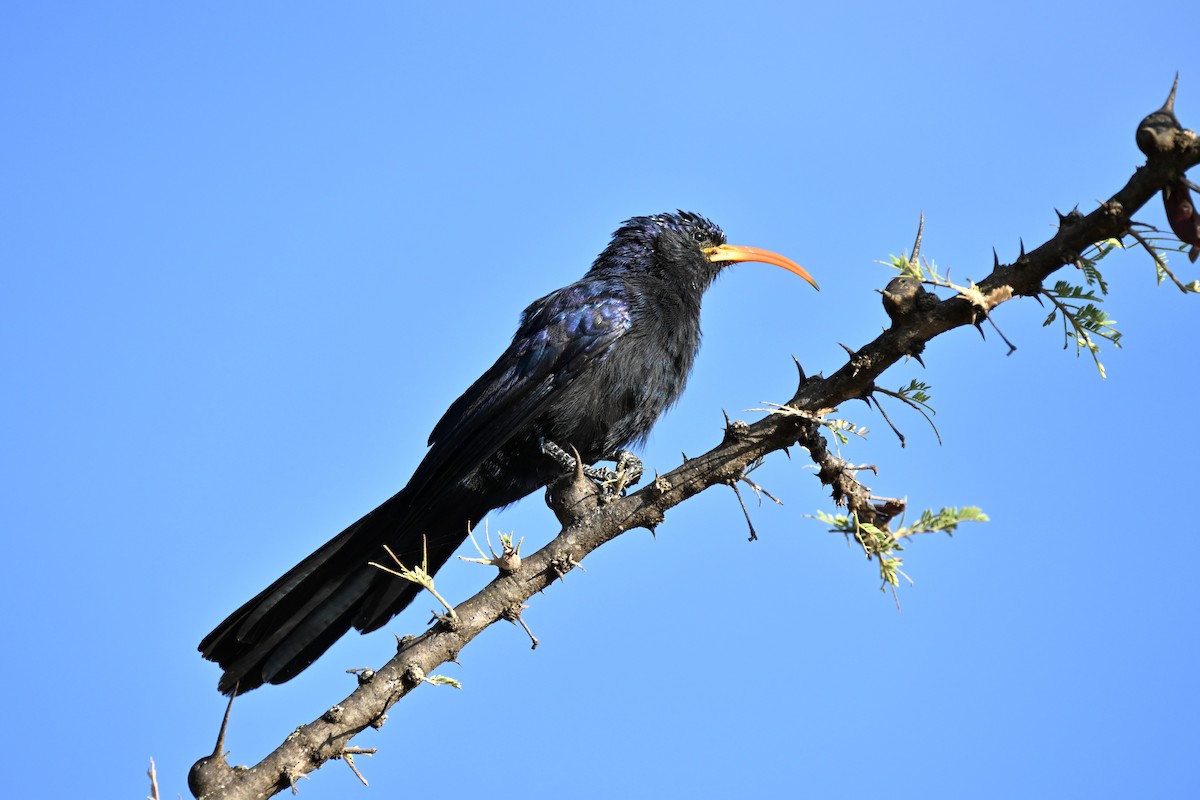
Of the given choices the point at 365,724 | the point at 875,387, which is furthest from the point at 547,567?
the point at 875,387

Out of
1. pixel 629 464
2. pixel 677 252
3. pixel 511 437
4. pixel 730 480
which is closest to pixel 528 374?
pixel 511 437

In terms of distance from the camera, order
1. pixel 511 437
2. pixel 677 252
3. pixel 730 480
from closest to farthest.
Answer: pixel 730 480
pixel 511 437
pixel 677 252

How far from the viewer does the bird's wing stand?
6.19 metres

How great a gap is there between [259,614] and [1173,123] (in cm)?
443

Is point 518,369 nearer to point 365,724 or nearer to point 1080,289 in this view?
point 365,724

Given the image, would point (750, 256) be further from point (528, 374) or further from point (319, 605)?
point (319, 605)

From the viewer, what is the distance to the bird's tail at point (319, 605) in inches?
215

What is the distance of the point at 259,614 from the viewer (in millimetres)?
5527

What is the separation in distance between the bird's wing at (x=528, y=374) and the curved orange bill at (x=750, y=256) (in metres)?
1.18

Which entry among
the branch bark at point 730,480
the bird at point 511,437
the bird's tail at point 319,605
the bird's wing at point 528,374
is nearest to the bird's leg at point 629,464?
the bird at point 511,437

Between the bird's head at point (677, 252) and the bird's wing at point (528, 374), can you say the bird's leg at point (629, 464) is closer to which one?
the bird's wing at point (528, 374)

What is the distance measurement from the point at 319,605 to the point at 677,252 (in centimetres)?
348

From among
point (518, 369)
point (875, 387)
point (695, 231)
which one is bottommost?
point (875, 387)

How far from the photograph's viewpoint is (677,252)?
7.74 metres
